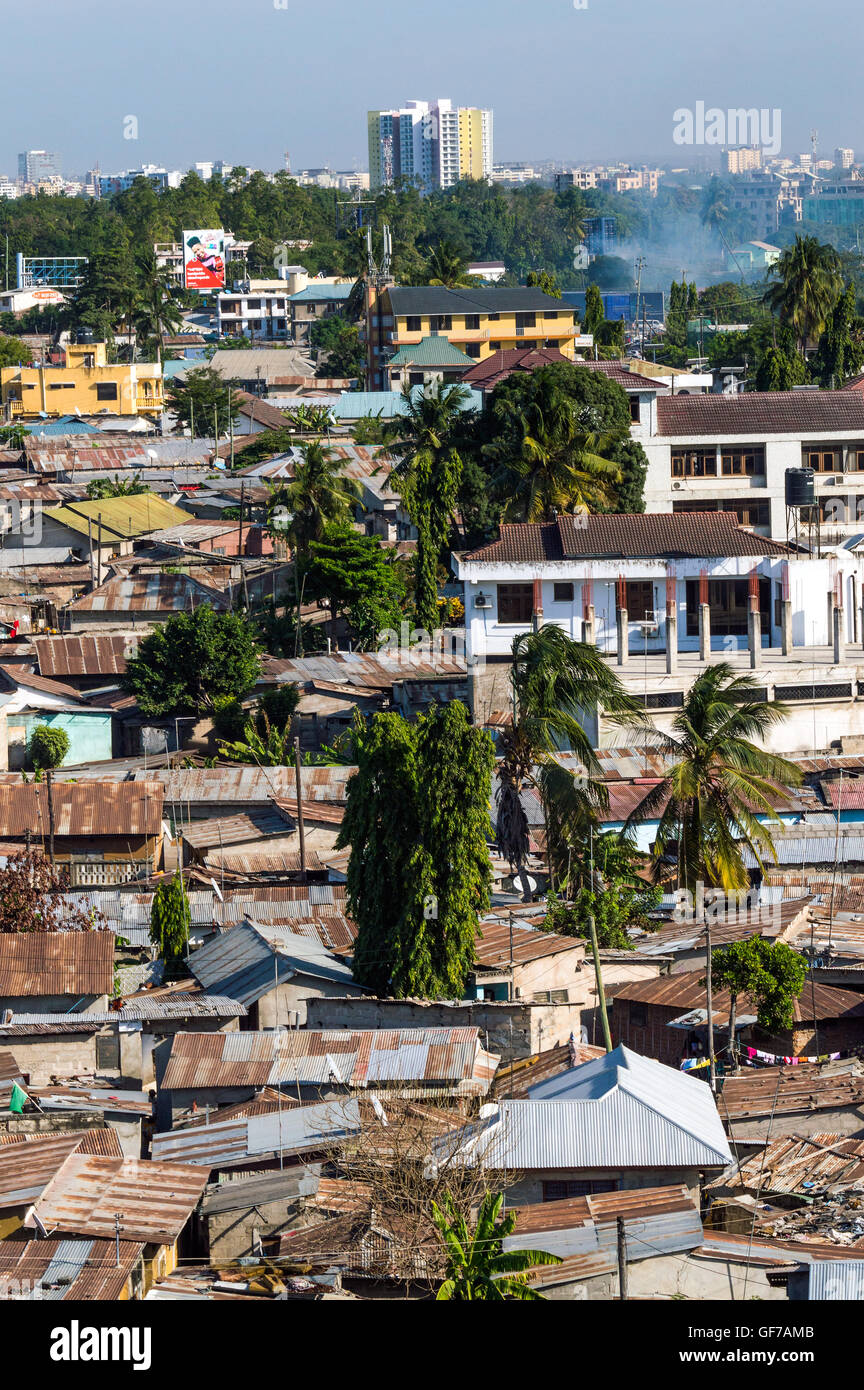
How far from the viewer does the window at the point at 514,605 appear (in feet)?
92.8

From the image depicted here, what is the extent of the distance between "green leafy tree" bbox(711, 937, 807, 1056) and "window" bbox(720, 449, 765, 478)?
23.6 m

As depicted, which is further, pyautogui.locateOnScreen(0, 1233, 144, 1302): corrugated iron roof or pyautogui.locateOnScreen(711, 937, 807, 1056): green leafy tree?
pyautogui.locateOnScreen(711, 937, 807, 1056): green leafy tree

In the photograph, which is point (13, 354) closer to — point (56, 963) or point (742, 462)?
point (742, 462)

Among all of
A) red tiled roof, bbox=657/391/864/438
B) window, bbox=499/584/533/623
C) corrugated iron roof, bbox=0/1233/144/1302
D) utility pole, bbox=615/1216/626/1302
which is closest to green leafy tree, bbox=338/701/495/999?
corrugated iron roof, bbox=0/1233/144/1302

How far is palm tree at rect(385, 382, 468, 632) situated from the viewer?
3275 centimetres

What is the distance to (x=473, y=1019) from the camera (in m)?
15.0

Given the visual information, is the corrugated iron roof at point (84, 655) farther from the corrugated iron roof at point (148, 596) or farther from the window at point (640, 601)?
the window at point (640, 601)

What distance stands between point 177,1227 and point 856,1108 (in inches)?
203

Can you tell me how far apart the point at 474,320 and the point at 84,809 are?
48.3 meters

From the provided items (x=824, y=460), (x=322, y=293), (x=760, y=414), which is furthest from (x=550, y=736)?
(x=322, y=293)

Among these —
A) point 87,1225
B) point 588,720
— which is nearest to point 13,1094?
point 87,1225

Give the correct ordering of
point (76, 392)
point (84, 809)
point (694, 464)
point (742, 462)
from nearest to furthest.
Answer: point (84, 809) < point (742, 462) < point (694, 464) < point (76, 392)

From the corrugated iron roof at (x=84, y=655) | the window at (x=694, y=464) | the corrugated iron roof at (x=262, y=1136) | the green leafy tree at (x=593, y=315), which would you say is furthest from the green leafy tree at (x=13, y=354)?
the corrugated iron roof at (x=262, y=1136)

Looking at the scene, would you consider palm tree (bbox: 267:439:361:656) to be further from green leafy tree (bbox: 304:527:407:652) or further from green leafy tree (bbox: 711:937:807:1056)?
green leafy tree (bbox: 711:937:807:1056)
